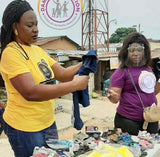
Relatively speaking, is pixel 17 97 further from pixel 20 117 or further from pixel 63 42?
pixel 63 42

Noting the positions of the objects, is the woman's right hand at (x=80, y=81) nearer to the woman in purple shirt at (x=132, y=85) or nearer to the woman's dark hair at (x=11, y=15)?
the woman's dark hair at (x=11, y=15)

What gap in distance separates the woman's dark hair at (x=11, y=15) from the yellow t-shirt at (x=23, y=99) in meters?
→ 0.07

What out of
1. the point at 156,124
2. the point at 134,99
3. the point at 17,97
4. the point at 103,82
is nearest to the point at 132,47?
the point at 134,99

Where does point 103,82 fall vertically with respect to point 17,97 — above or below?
below

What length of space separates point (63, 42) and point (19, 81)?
11.6 metres

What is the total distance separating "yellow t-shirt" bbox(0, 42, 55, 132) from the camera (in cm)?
111

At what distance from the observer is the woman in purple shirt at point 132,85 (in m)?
1.91

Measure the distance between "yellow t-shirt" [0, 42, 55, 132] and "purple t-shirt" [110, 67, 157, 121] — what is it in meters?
0.91

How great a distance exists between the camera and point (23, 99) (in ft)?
3.92

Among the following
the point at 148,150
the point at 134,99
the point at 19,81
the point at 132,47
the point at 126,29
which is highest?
the point at 126,29

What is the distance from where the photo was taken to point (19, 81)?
106 cm

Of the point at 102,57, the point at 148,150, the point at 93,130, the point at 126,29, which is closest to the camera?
the point at 148,150

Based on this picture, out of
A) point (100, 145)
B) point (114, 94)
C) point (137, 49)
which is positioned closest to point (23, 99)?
point (100, 145)

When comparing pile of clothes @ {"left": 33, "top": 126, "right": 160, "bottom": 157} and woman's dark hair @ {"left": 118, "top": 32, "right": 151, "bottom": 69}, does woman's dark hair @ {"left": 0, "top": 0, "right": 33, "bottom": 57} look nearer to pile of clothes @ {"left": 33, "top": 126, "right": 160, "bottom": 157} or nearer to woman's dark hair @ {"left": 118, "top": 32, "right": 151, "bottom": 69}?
pile of clothes @ {"left": 33, "top": 126, "right": 160, "bottom": 157}
